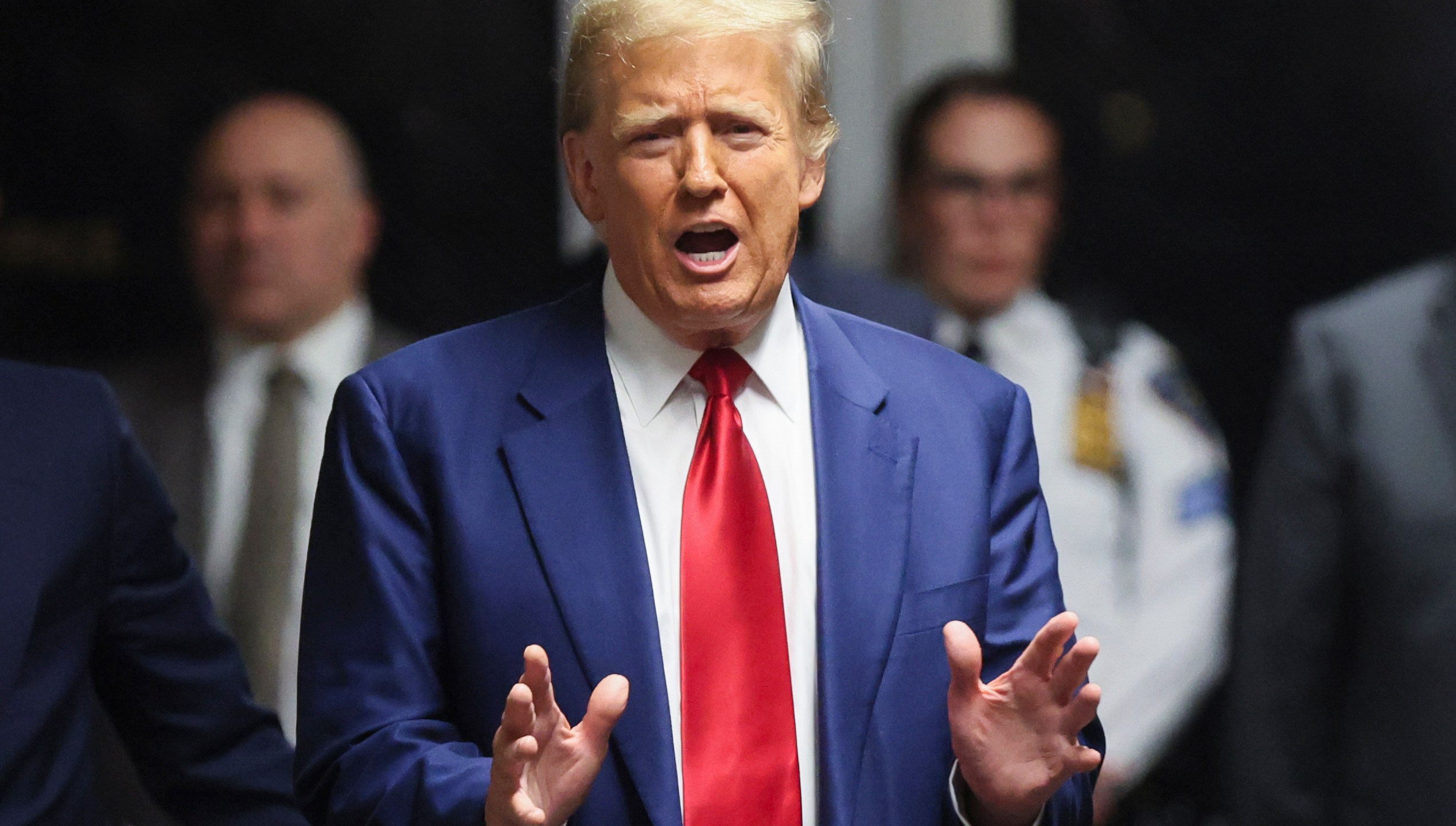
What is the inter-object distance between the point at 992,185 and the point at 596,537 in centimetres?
197

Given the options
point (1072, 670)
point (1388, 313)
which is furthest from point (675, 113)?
point (1388, 313)

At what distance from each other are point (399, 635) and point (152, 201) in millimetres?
1965

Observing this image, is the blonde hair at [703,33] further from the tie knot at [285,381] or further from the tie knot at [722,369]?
the tie knot at [285,381]

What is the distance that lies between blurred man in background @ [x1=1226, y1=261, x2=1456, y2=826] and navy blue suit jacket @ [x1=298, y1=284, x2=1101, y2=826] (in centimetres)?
122

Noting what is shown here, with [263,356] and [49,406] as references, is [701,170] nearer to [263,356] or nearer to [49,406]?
[49,406]

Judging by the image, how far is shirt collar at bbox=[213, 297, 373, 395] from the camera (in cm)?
321

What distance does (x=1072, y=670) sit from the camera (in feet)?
4.88

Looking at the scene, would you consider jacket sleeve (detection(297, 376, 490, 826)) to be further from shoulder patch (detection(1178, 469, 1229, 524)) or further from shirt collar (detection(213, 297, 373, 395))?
shoulder patch (detection(1178, 469, 1229, 524))

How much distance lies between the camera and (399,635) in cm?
153

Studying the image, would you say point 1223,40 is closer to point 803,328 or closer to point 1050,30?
point 1050,30

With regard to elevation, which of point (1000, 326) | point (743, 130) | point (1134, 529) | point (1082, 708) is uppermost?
point (743, 130)

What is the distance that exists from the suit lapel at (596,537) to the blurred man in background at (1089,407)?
1.59 m

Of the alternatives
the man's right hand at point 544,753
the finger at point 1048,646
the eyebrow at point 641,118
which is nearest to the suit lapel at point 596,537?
the man's right hand at point 544,753

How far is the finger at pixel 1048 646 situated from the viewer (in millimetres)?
1478
